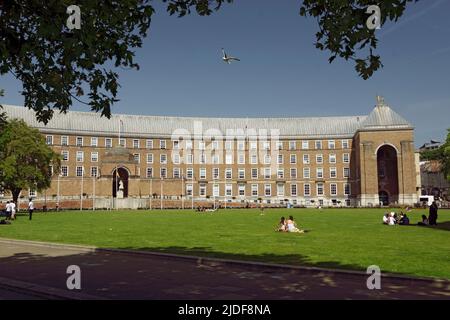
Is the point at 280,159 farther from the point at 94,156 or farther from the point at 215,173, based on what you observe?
the point at 94,156

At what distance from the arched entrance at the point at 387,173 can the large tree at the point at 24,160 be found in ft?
233

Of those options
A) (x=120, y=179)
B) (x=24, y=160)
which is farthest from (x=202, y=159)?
(x=24, y=160)

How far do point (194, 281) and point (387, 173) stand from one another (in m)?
96.4

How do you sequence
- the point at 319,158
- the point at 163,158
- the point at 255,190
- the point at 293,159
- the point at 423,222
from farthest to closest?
the point at 293,159 < the point at 319,158 < the point at 163,158 < the point at 255,190 < the point at 423,222

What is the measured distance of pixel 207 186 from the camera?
110312mm

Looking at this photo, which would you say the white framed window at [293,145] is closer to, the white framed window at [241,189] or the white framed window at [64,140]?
the white framed window at [241,189]

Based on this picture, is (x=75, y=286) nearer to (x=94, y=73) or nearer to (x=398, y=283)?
(x=94, y=73)

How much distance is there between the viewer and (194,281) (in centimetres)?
1070

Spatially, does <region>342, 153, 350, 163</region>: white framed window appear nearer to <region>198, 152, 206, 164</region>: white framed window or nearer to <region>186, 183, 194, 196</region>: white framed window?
<region>198, 152, 206, 164</region>: white framed window

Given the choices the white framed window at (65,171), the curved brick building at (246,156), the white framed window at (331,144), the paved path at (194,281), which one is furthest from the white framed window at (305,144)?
the paved path at (194,281)

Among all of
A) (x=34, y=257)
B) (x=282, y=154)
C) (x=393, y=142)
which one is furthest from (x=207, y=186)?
(x=34, y=257)

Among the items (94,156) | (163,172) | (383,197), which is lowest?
(383,197)

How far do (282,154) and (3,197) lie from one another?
6351 centimetres

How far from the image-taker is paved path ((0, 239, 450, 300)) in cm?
929
